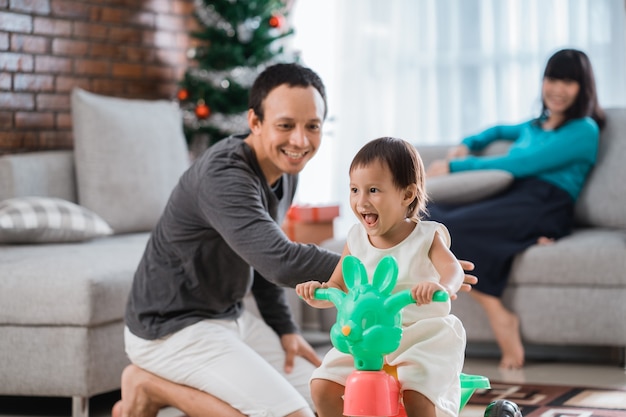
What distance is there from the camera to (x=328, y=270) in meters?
2.16

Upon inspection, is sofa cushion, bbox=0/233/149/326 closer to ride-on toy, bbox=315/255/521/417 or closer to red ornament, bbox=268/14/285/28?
ride-on toy, bbox=315/255/521/417

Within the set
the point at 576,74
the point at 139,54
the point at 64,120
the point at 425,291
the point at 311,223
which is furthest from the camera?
the point at 139,54

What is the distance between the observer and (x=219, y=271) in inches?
99.1

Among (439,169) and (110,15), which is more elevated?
(110,15)

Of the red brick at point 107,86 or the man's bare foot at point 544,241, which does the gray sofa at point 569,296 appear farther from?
the red brick at point 107,86

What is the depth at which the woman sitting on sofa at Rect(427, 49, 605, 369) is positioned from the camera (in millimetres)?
3680

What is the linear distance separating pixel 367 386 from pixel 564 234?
243 cm

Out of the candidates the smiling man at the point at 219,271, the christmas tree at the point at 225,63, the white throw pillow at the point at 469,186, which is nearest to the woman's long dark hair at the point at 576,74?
the white throw pillow at the point at 469,186

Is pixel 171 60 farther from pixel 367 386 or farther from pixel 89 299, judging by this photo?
pixel 367 386

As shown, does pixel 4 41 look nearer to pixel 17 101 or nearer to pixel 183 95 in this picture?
pixel 17 101

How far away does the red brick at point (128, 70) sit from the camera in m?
5.00

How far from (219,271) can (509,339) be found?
1.55m

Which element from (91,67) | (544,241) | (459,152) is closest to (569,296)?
(544,241)

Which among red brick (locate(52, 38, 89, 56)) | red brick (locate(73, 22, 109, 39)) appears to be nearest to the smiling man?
red brick (locate(52, 38, 89, 56))
